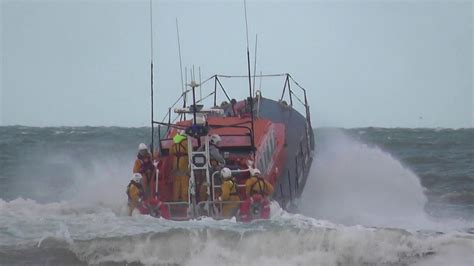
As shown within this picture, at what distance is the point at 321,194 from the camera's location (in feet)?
54.8

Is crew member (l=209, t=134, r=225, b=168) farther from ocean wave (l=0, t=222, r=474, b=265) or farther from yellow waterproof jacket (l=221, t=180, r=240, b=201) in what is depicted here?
ocean wave (l=0, t=222, r=474, b=265)

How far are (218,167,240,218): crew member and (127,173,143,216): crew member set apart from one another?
4.19 feet

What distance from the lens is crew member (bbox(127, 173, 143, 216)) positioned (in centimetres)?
1244

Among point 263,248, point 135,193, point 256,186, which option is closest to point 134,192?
point 135,193

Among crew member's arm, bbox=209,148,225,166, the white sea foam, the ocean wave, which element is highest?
crew member's arm, bbox=209,148,225,166

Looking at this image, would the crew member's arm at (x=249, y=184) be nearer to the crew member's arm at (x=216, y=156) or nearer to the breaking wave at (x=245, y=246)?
the crew member's arm at (x=216, y=156)

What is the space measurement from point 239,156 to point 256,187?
4.89 ft

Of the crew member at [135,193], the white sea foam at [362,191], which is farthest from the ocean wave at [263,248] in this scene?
the white sea foam at [362,191]

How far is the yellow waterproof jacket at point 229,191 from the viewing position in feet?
39.5

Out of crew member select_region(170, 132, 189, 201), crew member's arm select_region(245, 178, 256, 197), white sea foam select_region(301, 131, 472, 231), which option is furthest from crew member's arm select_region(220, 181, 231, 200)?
white sea foam select_region(301, 131, 472, 231)

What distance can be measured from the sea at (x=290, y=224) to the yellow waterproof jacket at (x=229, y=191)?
0.57m

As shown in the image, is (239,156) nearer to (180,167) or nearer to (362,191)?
(180,167)

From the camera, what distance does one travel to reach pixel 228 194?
475 inches

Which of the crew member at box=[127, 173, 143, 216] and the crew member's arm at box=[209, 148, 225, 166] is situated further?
the crew member's arm at box=[209, 148, 225, 166]
